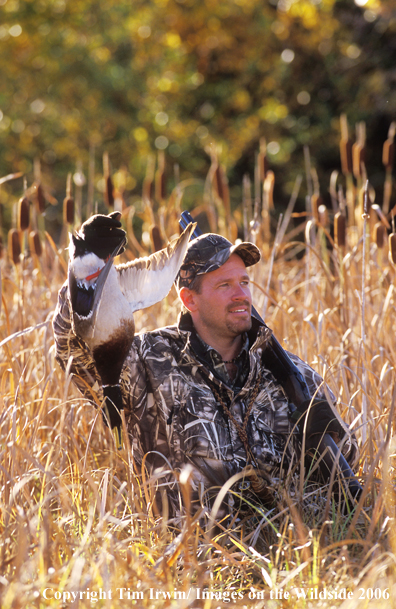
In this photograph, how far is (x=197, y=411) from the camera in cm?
258

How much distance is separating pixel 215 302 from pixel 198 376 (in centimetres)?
32

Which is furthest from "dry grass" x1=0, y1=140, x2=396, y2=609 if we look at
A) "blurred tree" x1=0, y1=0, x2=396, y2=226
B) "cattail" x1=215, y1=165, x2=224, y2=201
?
"blurred tree" x1=0, y1=0, x2=396, y2=226

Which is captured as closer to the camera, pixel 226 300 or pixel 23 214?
pixel 226 300

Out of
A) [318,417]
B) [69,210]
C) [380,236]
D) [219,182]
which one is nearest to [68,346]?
[318,417]

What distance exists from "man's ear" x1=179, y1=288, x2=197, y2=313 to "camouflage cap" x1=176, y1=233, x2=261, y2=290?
2 cm

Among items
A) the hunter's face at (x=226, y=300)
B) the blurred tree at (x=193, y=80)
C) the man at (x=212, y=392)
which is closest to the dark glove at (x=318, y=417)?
the man at (x=212, y=392)

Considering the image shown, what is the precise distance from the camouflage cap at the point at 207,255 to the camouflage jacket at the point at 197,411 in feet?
0.80

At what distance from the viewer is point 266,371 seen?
8.95 ft

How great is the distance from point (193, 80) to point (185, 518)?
901cm

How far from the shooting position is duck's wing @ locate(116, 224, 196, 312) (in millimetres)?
2123

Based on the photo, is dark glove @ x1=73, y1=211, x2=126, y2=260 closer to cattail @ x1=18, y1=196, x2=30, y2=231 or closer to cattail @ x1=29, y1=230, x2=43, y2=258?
cattail @ x1=18, y1=196, x2=30, y2=231

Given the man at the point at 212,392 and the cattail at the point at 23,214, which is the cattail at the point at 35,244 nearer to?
the cattail at the point at 23,214

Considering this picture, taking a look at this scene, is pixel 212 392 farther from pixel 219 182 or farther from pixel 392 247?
pixel 219 182

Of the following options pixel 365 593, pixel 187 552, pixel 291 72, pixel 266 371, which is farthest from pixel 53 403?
pixel 291 72
